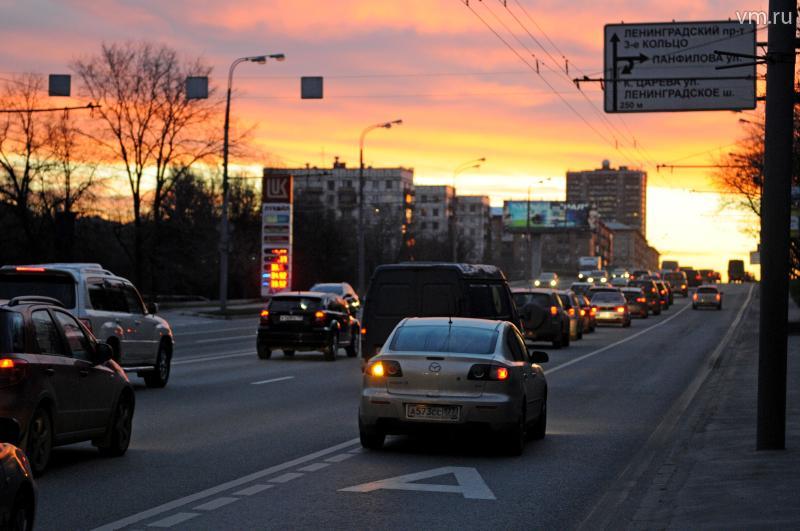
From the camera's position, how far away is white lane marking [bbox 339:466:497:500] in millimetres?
11172

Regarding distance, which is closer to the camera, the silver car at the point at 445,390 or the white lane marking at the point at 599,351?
the silver car at the point at 445,390

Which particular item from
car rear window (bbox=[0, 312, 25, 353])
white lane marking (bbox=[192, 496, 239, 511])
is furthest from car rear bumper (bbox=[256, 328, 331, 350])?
white lane marking (bbox=[192, 496, 239, 511])

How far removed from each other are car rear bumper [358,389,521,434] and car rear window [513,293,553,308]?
2604 centimetres

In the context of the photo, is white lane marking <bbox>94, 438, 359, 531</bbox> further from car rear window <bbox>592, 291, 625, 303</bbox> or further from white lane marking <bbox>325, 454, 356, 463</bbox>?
car rear window <bbox>592, 291, 625, 303</bbox>

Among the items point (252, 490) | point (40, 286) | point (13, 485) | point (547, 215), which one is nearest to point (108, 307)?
point (40, 286)

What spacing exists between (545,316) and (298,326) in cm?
894

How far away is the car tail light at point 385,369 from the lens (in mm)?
13711

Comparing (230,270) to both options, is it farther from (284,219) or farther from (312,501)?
(312,501)

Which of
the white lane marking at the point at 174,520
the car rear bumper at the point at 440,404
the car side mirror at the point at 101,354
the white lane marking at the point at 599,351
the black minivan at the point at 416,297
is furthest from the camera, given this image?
the white lane marking at the point at 599,351

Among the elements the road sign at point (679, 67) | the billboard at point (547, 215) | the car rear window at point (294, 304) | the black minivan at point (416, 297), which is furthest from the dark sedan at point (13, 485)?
the billboard at point (547, 215)

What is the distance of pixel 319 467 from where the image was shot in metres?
12.6

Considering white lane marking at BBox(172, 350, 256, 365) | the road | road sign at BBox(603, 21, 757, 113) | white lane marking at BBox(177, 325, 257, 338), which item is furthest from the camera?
white lane marking at BBox(177, 325, 257, 338)

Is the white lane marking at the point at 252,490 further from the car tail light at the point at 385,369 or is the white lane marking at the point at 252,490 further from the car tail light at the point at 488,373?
the car tail light at the point at 488,373

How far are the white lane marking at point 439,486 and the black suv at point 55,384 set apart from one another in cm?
263
